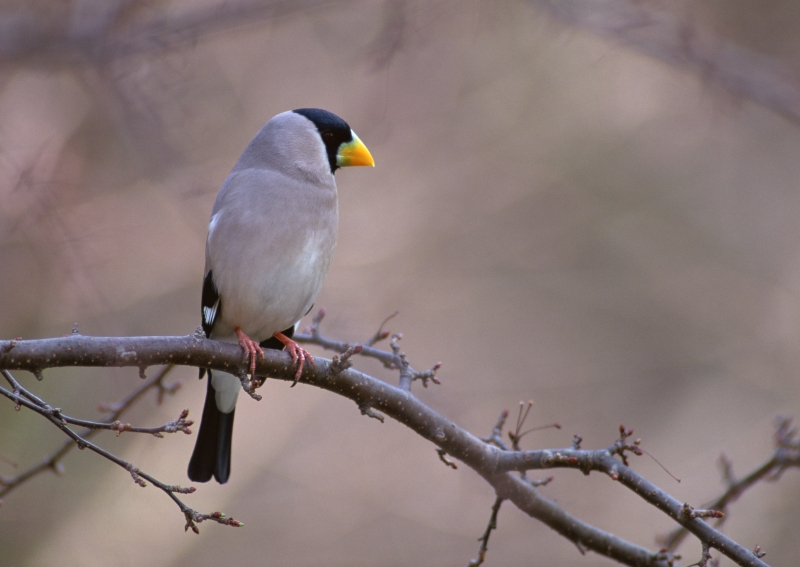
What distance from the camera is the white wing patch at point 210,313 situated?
153 inches

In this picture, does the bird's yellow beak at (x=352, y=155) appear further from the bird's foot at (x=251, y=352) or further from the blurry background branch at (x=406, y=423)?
the bird's foot at (x=251, y=352)

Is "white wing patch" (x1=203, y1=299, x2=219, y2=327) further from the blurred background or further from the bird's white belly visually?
the blurred background

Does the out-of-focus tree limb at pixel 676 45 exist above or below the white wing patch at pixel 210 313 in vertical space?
above

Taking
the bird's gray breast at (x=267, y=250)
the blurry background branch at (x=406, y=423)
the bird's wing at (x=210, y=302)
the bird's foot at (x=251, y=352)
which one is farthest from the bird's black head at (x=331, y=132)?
the bird's foot at (x=251, y=352)

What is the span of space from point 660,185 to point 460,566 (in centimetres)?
529

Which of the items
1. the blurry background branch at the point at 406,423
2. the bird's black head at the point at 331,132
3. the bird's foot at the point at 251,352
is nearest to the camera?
the blurry background branch at the point at 406,423

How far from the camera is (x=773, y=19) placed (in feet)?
30.2

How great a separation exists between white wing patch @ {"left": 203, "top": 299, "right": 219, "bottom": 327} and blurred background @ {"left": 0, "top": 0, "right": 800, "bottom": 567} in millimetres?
999

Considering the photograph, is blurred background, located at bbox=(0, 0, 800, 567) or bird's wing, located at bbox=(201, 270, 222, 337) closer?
bird's wing, located at bbox=(201, 270, 222, 337)

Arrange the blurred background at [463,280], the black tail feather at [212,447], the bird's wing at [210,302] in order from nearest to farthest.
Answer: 1. the bird's wing at [210,302]
2. the black tail feather at [212,447]
3. the blurred background at [463,280]

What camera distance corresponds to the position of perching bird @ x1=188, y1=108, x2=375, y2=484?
12.4 feet

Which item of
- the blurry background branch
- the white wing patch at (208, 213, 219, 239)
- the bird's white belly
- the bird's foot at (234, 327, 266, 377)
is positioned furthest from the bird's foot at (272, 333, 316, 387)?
the white wing patch at (208, 213, 219, 239)

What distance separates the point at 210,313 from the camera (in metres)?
3.91

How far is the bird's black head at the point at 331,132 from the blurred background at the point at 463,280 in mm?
475
